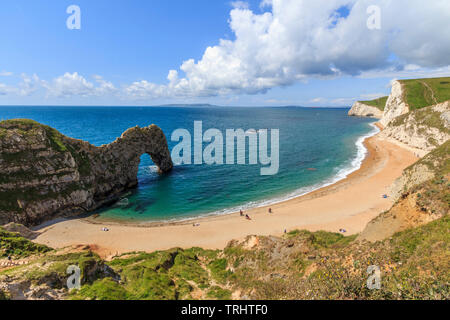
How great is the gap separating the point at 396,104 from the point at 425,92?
52.4 ft

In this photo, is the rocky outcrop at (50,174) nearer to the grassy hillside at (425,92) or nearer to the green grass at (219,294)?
the green grass at (219,294)

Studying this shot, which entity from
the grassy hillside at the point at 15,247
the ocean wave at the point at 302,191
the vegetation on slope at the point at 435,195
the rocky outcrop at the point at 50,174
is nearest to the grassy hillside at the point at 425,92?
the ocean wave at the point at 302,191

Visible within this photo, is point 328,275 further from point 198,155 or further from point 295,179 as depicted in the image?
point 198,155

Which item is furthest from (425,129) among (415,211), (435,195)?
(415,211)

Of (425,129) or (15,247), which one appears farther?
(425,129)

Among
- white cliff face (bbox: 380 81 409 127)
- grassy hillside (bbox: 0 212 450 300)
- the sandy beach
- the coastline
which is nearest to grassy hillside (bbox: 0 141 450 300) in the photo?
grassy hillside (bbox: 0 212 450 300)

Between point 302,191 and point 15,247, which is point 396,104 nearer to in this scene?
point 302,191

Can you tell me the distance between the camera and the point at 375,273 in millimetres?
10867

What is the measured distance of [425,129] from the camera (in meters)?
71.4

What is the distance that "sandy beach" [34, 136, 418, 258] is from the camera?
29297 mm

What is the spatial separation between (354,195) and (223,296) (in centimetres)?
3874

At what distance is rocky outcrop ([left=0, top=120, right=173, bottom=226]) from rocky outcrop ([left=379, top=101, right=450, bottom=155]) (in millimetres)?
91005

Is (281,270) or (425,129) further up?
(425,129)
